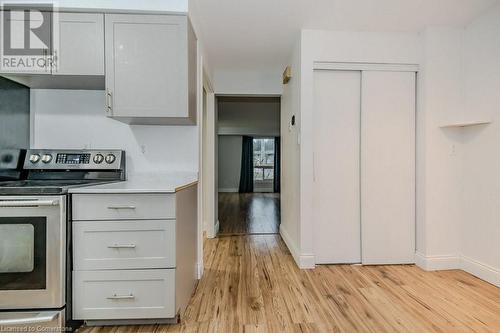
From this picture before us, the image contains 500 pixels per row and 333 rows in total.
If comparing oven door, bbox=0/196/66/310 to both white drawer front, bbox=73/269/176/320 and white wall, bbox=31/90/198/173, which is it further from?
white wall, bbox=31/90/198/173

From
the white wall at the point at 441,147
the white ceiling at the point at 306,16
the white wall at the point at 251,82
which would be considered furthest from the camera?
the white wall at the point at 251,82

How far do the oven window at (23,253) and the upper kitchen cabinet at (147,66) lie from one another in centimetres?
85

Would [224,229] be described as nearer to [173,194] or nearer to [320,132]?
[320,132]

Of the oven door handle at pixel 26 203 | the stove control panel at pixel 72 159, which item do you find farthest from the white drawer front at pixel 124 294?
the stove control panel at pixel 72 159

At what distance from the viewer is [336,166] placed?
262 cm

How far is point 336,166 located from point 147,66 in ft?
6.31

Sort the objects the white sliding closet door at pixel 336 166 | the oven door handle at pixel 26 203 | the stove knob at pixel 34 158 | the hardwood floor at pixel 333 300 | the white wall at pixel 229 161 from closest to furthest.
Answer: the oven door handle at pixel 26 203 → the hardwood floor at pixel 333 300 → the stove knob at pixel 34 158 → the white sliding closet door at pixel 336 166 → the white wall at pixel 229 161

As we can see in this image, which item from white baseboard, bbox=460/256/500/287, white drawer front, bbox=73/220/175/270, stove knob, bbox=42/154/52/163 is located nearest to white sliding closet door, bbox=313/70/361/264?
white baseboard, bbox=460/256/500/287

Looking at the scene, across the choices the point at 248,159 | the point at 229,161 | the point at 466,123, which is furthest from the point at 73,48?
the point at 229,161

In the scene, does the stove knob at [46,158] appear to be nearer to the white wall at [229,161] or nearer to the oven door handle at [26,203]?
the oven door handle at [26,203]

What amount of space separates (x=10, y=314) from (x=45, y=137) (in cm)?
135

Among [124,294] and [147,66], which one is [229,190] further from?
[124,294]

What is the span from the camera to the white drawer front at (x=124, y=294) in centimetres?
150

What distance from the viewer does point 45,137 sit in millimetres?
2158
